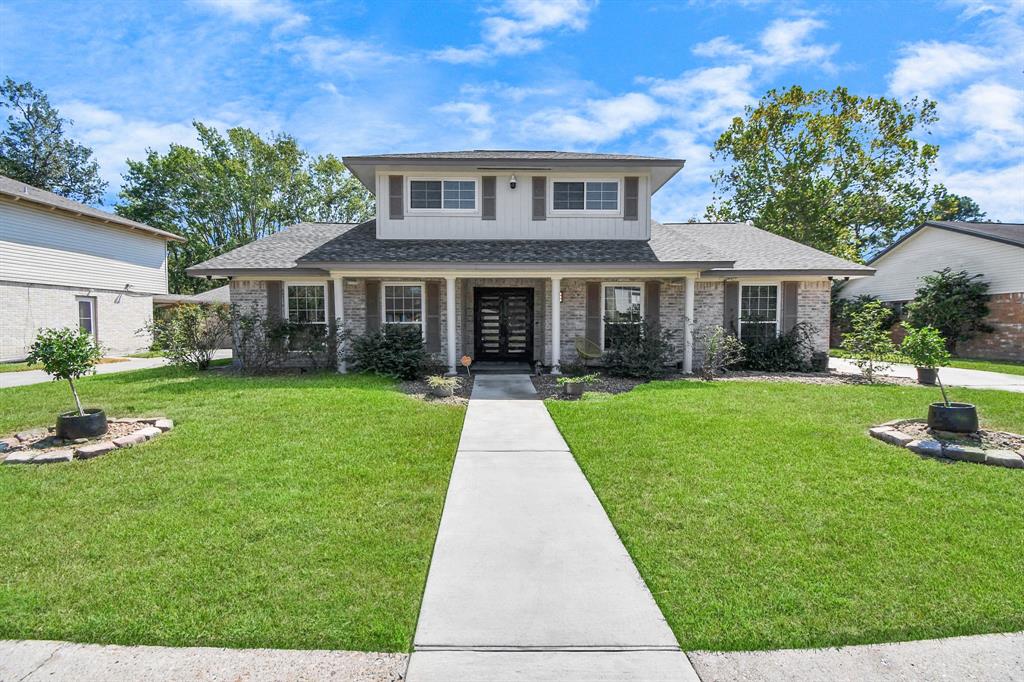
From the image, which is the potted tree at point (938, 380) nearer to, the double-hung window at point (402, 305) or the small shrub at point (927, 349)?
the small shrub at point (927, 349)

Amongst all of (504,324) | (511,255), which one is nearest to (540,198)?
(511,255)

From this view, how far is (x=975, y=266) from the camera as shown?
1695 centimetres

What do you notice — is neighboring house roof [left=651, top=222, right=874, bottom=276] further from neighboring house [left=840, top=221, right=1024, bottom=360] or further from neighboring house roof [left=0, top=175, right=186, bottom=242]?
neighboring house roof [left=0, top=175, right=186, bottom=242]

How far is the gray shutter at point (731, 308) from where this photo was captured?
12633mm

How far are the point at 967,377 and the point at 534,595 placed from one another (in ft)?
A: 45.5

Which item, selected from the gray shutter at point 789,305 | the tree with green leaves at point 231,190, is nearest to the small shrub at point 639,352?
the gray shutter at point 789,305

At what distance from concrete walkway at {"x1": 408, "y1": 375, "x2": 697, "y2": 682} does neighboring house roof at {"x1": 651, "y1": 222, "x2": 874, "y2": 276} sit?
29.3ft

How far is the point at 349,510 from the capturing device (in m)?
3.93

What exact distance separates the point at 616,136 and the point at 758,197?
12.1m

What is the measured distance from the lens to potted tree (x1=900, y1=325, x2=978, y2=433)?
18.8ft

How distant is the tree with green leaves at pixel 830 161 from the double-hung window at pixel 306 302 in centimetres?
2408

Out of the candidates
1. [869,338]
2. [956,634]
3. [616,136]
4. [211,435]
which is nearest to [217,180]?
[616,136]

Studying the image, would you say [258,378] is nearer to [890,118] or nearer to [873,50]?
[873,50]

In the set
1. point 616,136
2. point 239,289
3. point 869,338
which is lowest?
point 869,338
